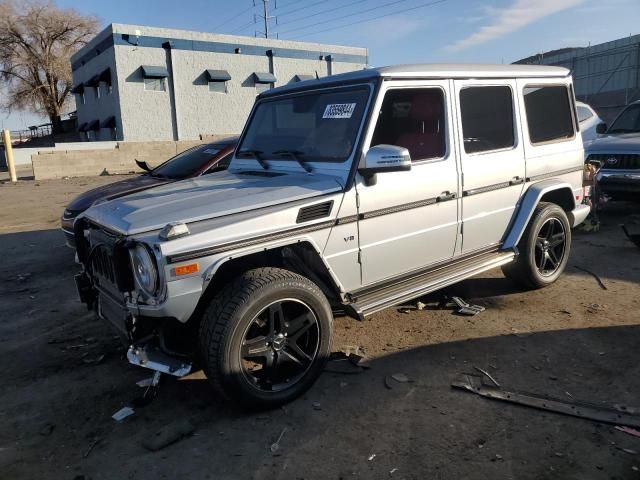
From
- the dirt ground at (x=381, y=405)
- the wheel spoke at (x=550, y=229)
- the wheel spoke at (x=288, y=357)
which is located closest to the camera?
the dirt ground at (x=381, y=405)

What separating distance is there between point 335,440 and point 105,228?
198 centimetres

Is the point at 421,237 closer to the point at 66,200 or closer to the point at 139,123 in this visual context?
the point at 66,200

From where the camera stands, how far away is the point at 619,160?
803cm

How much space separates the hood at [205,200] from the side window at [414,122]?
617 mm

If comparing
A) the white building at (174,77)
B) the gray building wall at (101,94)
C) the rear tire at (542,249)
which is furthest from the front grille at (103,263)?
the gray building wall at (101,94)

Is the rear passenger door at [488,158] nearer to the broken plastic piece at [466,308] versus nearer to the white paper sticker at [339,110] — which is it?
the broken plastic piece at [466,308]

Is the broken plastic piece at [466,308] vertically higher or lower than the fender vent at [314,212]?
lower

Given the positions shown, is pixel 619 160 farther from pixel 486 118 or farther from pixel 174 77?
pixel 174 77

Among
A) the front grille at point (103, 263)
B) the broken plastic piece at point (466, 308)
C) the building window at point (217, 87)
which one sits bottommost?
the broken plastic piece at point (466, 308)

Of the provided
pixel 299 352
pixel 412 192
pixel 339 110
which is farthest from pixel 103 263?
pixel 412 192

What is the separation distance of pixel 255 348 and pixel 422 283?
59.3 inches

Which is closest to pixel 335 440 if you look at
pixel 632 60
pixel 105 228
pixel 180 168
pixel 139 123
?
pixel 105 228

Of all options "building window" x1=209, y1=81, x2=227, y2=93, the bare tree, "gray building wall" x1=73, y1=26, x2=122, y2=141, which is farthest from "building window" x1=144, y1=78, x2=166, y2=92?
the bare tree

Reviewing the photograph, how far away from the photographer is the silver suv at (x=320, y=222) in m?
3.04
